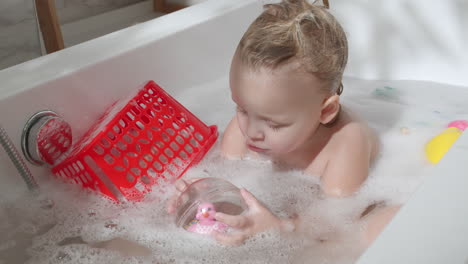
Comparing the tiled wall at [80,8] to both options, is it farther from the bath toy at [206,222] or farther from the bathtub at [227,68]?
the bath toy at [206,222]

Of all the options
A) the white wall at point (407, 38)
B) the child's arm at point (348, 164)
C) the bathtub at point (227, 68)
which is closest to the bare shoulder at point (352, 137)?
the child's arm at point (348, 164)

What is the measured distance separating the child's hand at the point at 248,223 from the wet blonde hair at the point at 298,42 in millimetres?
263

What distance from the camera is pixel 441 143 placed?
1219mm

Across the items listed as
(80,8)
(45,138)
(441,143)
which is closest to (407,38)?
(441,143)

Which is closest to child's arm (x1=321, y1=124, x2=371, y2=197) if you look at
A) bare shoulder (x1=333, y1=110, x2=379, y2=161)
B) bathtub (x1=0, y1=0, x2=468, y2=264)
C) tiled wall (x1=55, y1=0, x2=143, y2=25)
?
bare shoulder (x1=333, y1=110, x2=379, y2=161)

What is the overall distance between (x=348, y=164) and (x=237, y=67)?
33 centimetres

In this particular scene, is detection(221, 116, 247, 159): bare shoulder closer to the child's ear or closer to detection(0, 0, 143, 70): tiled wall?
the child's ear

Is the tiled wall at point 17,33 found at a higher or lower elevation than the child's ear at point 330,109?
lower

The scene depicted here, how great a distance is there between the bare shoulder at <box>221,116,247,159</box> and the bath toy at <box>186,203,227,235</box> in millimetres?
274

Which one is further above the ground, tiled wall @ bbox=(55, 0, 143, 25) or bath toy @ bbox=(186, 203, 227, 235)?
bath toy @ bbox=(186, 203, 227, 235)

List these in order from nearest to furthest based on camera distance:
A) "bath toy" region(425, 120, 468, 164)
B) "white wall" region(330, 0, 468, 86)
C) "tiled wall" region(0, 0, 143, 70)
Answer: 1. "bath toy" region(425, 120, 468, 164)
2. "white wall" region(330, 0, 468, 86)
3. "tiled wall" region(0, 0, 143, 70)

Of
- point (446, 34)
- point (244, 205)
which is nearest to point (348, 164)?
point (244, 205)

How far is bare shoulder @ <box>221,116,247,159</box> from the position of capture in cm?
124

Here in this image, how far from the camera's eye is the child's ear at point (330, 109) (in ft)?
3.37
